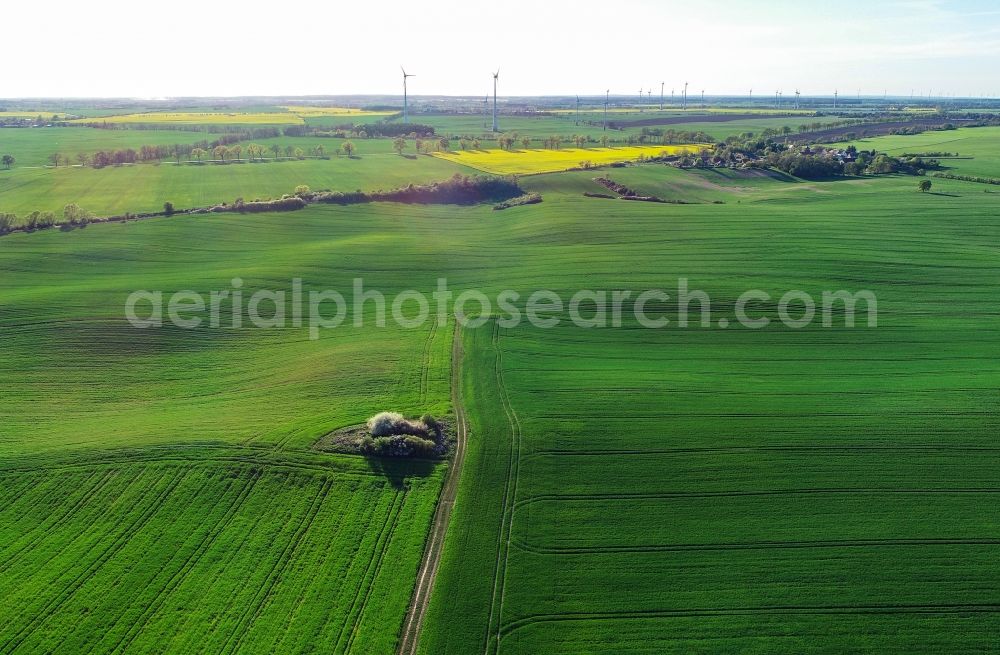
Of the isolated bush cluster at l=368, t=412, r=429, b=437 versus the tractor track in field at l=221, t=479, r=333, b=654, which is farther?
the isolated bush cluster at l=368, t=412, r=429, b=437

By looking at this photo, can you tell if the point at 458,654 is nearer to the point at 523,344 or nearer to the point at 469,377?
the point at 469,377

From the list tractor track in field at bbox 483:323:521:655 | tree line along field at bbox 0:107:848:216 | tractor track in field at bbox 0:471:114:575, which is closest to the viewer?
tractor track in field at bbox 483:323:521:655

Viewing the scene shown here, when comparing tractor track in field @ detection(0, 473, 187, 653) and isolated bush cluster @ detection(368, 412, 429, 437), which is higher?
isolated bush cluster @ detection(368, 412, 429, 437)

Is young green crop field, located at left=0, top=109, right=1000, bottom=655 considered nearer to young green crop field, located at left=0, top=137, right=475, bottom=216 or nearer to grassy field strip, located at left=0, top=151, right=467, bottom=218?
grassy field strip, located at left=0, top=151, right=467, bottom=218

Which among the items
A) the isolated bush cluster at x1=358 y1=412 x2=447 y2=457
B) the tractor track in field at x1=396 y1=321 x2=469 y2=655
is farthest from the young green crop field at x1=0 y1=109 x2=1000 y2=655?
the isolated bush cluster at x1=358 y1=412 x2=447 y2=457

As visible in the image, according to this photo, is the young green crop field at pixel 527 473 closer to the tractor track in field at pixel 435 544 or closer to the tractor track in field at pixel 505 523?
the tractor track in field at pixel 505 523

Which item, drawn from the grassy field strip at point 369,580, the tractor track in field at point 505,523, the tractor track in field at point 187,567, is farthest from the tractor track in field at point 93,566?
the tractor track in field at point 505,523
